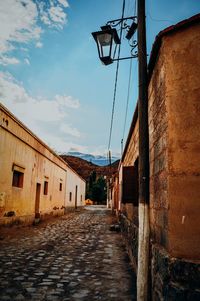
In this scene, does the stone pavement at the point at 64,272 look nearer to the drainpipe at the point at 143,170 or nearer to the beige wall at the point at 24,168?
the drainpipe at the point at 143,170

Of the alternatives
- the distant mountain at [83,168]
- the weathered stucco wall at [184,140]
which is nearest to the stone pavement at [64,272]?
the weathered stucco wall at [184,140]

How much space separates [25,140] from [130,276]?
8.71 meters

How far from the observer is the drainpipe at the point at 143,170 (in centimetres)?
326

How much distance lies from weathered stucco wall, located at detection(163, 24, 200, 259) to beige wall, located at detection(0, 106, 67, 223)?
7566 millimetres

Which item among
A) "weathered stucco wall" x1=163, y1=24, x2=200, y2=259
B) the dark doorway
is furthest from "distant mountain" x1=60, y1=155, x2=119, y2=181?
"weathered stucco wall" x1=163, y1=24, x2=200, y2=259

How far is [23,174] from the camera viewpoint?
1176cm

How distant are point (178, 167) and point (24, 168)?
10.2 meters

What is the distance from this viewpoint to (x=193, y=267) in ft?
7.98

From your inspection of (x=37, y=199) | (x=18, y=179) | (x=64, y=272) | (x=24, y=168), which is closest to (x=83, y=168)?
(x=37, y=199)

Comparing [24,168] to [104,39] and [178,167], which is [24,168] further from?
[178,167]

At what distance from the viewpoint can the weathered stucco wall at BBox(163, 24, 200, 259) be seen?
259 cm

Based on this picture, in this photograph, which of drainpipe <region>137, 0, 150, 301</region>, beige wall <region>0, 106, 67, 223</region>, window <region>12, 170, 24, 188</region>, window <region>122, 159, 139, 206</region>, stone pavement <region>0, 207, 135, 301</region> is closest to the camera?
drainpipe <region>137, 0, 150, 301</region>

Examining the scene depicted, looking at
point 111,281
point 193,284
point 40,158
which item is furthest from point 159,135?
point 40,158

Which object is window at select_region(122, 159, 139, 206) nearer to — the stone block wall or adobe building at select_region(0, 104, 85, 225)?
the stone block wall
